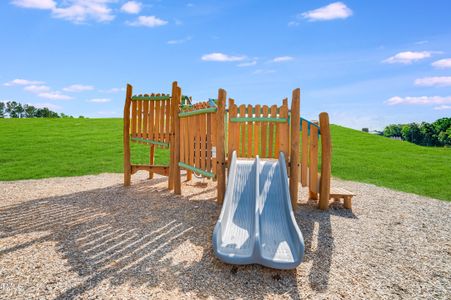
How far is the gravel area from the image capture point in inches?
156

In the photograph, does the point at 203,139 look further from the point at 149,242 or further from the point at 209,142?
the point at 149,242

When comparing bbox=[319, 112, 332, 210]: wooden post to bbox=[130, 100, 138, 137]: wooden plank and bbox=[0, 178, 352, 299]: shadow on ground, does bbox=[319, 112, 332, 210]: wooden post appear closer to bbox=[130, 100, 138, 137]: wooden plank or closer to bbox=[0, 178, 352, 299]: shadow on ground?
bbox=[0, 178, 352, 299]: shadow on ground

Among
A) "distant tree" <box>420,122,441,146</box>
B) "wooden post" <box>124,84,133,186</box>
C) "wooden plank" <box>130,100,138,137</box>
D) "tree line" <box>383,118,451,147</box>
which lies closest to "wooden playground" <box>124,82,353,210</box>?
"wooden plank" <box>130,100,138,137</box>

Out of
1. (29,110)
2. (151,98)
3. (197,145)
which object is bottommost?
(197,145)

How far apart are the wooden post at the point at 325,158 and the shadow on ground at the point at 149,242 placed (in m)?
0.39

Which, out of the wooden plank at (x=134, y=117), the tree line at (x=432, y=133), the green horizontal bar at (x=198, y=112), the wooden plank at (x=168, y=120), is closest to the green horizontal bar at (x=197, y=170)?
the wooden plank at (x=168, y=120)

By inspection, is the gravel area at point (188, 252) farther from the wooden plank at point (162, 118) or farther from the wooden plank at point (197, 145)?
the wooden plank at point (162, 118)

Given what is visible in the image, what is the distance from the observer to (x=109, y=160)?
51.5 ft

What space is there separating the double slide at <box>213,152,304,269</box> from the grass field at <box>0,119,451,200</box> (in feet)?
20.9

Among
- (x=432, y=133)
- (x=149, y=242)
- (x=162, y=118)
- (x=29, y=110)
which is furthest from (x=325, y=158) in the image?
(x=29, y=110)

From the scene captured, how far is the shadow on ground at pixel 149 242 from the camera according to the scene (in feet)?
13.3

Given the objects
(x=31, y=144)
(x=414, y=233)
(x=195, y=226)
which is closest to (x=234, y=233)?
(x=195, y=226)

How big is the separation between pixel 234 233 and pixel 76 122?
106 ft

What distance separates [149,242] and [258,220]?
1864mm
